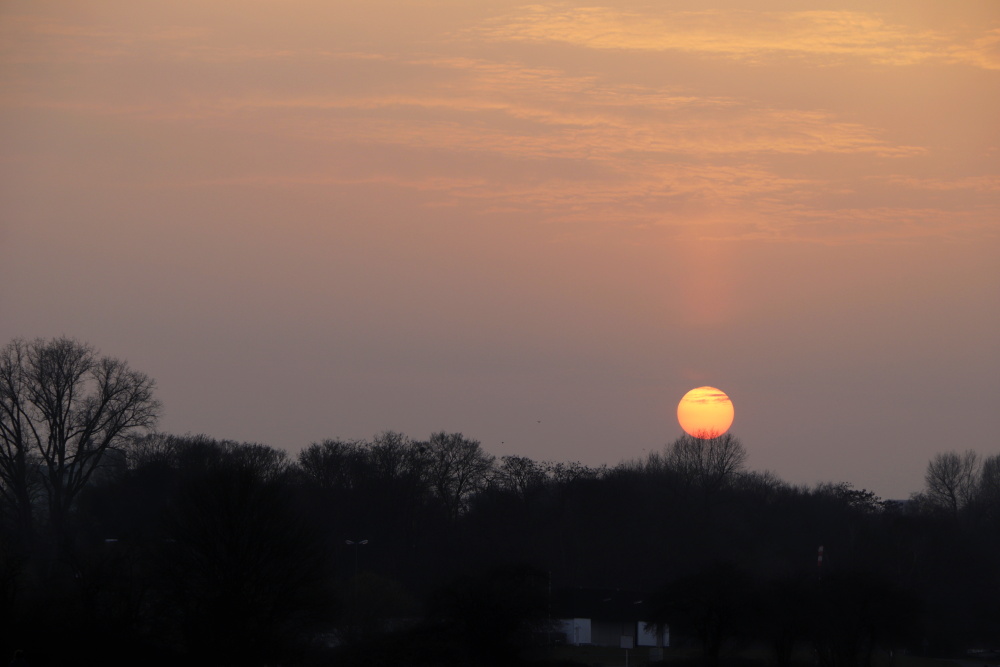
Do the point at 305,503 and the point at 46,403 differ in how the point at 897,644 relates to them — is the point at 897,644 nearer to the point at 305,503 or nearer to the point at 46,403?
the point at 305,503

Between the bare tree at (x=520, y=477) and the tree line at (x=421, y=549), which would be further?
the bare tree at (x=520, y=477)

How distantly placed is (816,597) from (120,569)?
97.7 ft

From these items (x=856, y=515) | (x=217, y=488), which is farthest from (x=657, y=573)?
(x=217, y=488)

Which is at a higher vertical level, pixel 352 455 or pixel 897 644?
pixel 352 455

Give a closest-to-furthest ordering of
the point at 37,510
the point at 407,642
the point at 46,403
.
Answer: the point at 407,642, the point at 46,403, the point at 37,510

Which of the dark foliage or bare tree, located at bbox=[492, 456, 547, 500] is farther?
bare tree, located at bbox=[492, 456, 547, 500]

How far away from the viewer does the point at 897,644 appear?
5306 centimetres

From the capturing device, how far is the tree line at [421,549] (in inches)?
1658

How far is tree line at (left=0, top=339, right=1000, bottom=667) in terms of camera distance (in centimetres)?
4212

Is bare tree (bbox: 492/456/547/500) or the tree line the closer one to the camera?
the tree line

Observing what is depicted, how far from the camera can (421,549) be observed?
298ft

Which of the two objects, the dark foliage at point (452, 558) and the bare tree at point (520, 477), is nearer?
the dark foliage at point (452, 558)

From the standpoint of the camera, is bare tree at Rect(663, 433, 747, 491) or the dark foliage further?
bare tree at Rect(663, 433, 747, 491)

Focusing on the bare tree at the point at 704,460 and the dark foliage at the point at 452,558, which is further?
the bare tree at the point at 704,460
